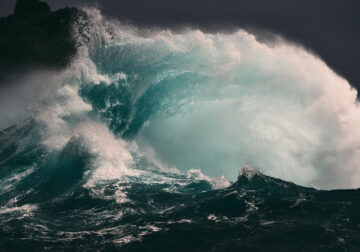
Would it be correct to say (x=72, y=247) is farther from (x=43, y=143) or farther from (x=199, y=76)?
(x=199, y=76)

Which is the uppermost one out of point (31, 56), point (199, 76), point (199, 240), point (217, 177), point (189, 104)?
point (31, 56)

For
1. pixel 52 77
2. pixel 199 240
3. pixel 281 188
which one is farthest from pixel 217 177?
pixel 52 77

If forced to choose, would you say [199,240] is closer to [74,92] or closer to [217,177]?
[217,177]

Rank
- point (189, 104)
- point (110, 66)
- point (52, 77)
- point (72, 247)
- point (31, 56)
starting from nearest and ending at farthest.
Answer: point (72, 247)
point (189, 104)
point (110, 66)
point (52, 77)
point (31, 56)

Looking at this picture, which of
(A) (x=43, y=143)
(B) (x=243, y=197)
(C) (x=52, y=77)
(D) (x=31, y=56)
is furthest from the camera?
(D) (x=31, y=56)

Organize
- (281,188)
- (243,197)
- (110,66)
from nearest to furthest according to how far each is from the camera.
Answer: (243,197) → (281,188) → (110,66)

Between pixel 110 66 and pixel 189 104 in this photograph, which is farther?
pixel 110 66

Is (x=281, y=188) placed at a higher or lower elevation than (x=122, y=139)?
lower

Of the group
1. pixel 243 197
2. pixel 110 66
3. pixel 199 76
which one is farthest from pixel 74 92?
pixel 243 197

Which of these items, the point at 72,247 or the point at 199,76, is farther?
the point at 199,76
